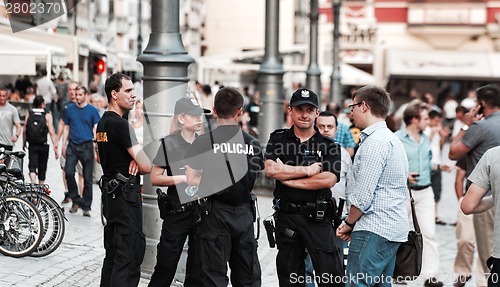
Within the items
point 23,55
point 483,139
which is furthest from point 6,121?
point 23,55

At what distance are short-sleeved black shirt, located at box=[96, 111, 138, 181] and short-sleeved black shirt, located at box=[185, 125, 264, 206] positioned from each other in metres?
0.54

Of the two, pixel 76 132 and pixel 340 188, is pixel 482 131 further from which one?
pixel 76 132

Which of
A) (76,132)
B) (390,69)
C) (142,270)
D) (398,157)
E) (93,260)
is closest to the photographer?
(398,157)

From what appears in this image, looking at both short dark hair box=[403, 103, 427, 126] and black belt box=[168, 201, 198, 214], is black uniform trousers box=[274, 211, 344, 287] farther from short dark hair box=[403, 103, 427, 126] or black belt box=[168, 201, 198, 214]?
short dark hair box=[403, 103, 427, 126]

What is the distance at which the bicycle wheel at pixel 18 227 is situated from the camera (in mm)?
8727

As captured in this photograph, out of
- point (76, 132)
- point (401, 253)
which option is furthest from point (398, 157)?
point (76, 132)

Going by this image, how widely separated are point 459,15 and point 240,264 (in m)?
34.9

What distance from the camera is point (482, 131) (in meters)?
8.27

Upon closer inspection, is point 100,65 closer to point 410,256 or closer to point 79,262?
point 79,262

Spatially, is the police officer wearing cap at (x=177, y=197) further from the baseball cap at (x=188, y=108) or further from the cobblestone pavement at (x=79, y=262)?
the cobblestone pavement at (x=79, y=262)

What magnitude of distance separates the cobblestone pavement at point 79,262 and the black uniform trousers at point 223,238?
1.42m

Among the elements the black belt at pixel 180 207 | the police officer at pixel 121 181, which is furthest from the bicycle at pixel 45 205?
the black belt at pixel 180 207

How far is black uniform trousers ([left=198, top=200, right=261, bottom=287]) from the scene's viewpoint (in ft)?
21.3

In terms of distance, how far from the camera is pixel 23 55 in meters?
18.8
